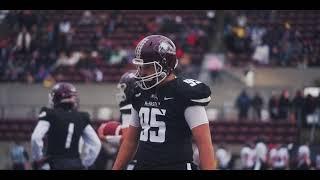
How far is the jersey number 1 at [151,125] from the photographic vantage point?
5.25 meters

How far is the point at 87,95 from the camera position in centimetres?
2173

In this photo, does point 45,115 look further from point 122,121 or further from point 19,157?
point 19,157

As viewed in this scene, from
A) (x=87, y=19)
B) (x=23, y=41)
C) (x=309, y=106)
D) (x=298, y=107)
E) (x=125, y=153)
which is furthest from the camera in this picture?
(x=87, y=19)

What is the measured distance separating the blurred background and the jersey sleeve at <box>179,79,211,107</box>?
1286 cm

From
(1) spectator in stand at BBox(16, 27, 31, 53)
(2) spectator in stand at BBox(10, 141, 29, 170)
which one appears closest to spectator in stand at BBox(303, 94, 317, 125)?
(2) spectator in stand at BBox(10, 141, 29, 170)

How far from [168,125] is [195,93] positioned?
294 mm

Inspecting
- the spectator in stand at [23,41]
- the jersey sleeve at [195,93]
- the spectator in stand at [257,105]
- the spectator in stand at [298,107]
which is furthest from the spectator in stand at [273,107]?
the jersey sleeve at [195,93]

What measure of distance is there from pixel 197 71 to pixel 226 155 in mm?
5103

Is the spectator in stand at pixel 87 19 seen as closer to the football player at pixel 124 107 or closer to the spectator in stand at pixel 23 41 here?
the spectator in stand at pixel 23 41

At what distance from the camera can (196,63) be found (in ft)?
73.8

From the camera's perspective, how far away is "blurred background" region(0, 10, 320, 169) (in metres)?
19.4

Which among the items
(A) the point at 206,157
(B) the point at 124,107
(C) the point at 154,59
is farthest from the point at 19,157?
(A) the point at 206,157
